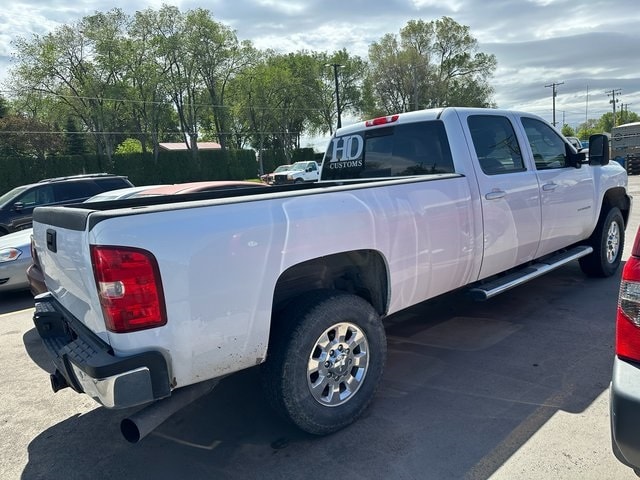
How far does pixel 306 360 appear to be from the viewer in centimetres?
279

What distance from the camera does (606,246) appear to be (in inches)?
233

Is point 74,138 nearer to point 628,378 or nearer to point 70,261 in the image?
point 70,261

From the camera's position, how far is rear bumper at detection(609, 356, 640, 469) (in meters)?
1.84

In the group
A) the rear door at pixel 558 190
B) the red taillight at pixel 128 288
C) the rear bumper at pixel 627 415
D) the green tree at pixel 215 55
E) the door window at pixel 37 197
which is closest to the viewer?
the rear bumper at pixel 627 415

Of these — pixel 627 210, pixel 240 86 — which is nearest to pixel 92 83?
pixel 240 86

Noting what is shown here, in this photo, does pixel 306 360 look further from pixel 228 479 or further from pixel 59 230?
pixel 59 230

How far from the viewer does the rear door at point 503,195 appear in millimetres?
4020

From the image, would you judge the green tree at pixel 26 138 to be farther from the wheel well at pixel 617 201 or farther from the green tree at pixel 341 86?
the wheel well at pixel 617 201

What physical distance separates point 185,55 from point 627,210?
4562 centimetres

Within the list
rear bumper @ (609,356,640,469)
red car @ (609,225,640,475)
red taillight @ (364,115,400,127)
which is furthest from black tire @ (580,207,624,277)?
rear bumper @ (609,356,640,469)

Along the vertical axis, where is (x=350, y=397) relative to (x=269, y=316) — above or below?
below

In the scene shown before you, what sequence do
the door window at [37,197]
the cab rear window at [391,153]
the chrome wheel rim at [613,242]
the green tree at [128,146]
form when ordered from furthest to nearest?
the green tree at [128,146] → the door window at [37,197] → the chrome wheel rim at [613,242] → the cab rear window at [391,153]

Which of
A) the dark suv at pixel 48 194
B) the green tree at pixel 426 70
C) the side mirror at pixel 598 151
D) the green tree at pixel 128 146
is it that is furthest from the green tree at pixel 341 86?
the side mirror at pixel 598 151

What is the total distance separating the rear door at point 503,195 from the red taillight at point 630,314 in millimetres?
1897
